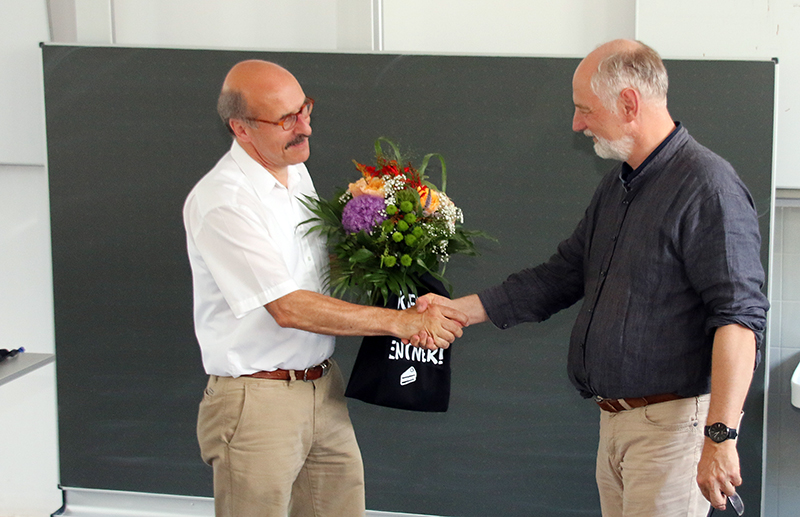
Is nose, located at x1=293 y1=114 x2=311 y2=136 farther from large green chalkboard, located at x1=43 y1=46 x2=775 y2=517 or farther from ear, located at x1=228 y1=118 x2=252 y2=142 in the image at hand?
large green chalkboard, located at x1=43 y1=46 x2=775 y2=517

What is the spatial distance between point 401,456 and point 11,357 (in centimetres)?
152

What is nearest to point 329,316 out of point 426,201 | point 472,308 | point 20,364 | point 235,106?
point 426,201

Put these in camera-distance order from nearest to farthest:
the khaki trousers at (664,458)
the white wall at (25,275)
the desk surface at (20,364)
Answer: the khaki trousers at (664,458) < the desk surface at (20,364) < the white wall at (25,275)

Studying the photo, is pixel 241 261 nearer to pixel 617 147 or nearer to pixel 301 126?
pixel 301 126

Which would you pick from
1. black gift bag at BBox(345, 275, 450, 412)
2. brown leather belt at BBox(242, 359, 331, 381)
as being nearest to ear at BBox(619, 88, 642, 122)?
black gift bag at BBox(345, 275, 450, 412)

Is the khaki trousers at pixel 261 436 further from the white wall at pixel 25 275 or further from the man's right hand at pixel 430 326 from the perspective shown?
the white wall at pixel 25 275

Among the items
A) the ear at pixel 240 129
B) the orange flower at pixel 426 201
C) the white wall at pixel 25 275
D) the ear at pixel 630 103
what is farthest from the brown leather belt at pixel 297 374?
the white wall at pixel 25 275

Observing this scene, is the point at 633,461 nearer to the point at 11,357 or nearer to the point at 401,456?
the point at 401,456

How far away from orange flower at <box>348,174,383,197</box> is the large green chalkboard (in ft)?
2.56

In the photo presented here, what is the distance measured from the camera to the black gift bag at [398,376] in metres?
1.87

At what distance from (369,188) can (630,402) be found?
0.90 m

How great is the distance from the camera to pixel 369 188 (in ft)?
6.03

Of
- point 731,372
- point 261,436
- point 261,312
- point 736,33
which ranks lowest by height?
point 261,436

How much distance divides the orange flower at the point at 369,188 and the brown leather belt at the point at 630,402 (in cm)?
82
